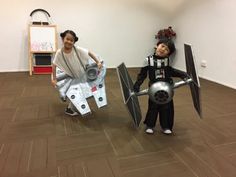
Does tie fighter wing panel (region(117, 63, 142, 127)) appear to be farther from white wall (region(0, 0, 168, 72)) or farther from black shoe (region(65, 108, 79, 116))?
white wall (region(0, 0, 168, 72))

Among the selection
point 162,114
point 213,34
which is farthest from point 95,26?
point 162,114

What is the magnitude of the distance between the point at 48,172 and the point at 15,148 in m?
0.50

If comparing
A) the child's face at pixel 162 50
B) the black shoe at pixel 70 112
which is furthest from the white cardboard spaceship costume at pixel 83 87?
the child's face at pixel 162 50

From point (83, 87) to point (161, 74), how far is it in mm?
951

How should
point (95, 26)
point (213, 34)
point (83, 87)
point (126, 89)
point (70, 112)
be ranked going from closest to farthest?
point (126, 89), point (83, 87), point (70, 112), point (213, 34), point (95, 26)

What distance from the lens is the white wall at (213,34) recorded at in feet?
13.6

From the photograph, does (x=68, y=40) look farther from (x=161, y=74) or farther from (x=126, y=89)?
(x=161, y=74)

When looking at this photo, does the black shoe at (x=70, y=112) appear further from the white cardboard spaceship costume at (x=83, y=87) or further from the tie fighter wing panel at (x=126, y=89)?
the tie fighter wing panel at (x=126, y=89)

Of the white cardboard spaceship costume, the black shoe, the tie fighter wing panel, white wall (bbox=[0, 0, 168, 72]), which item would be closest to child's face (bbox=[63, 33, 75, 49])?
the white cardboard spaceship costume

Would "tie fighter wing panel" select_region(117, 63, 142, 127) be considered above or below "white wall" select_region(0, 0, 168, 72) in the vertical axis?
below

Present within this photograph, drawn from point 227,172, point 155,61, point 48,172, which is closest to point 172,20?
point 155,61

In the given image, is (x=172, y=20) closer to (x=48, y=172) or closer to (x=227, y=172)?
(x=227, y=172)

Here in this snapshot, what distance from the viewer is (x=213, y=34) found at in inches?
178

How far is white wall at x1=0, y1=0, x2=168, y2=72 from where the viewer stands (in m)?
4.95
